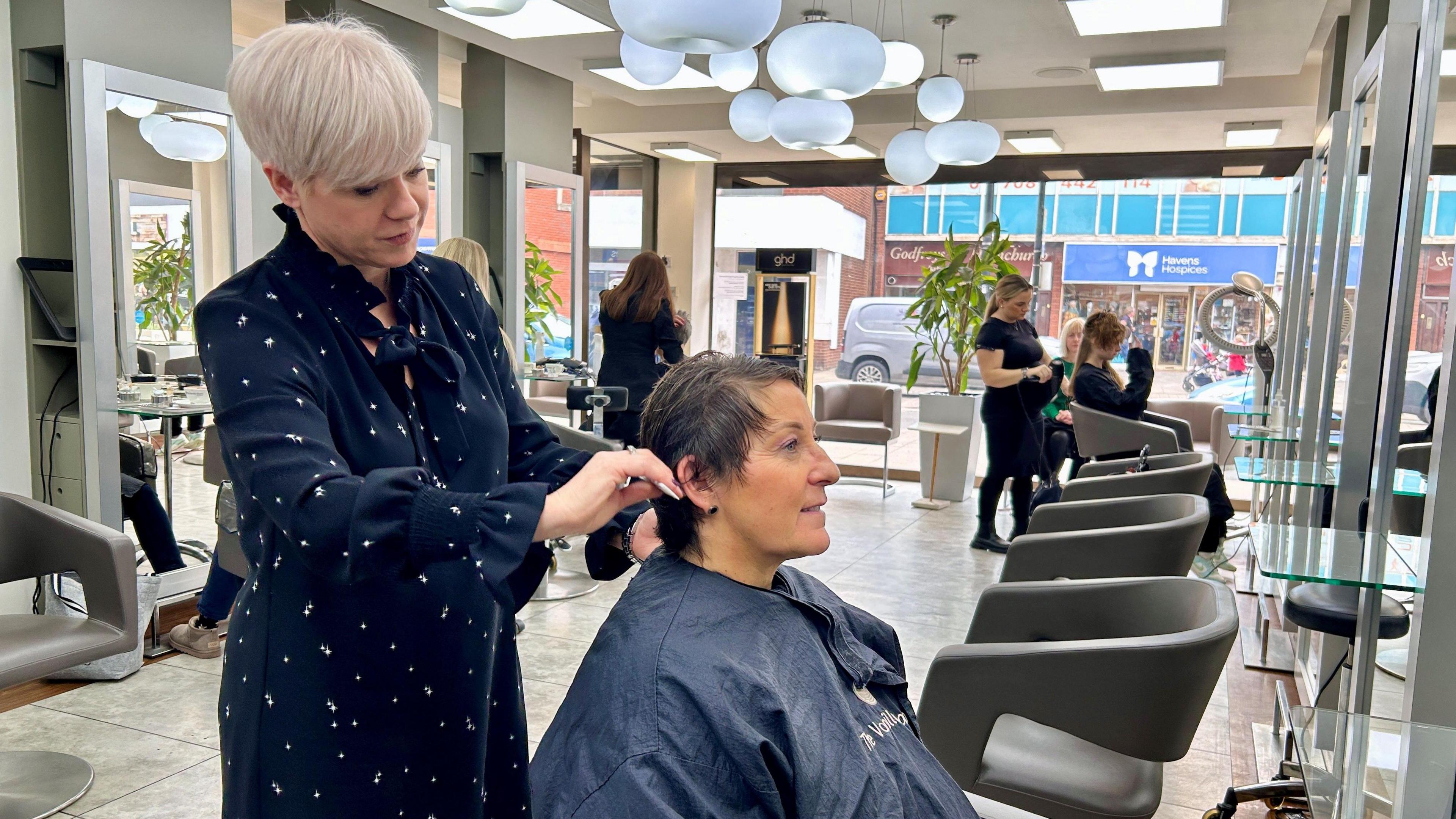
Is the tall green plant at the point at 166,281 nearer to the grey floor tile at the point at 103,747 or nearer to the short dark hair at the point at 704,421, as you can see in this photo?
the grey floor tile at the point at 103,747

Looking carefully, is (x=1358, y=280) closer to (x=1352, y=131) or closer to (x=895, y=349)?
(x=1352, y=131)

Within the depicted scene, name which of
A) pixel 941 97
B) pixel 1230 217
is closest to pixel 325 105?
pixel 941 97

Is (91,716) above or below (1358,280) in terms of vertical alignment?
Result: below

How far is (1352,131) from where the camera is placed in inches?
132

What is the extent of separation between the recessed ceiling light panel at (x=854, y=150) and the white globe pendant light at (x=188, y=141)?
4.30 meters

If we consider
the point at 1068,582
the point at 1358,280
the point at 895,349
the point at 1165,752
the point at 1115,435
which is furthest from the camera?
the point at 895,349

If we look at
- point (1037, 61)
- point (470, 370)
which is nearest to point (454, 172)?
point (1037, 61)

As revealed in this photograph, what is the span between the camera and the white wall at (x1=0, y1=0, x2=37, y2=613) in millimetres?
3504

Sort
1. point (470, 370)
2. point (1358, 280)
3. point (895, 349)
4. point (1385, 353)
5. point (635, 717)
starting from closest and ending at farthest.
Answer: point (635, 717) → point (470, 370) → point (1385, 353) → point (1358, 280) → point (895, 349)

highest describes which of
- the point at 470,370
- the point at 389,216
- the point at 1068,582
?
the point at 389,216

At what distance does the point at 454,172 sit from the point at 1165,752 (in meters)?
5.31

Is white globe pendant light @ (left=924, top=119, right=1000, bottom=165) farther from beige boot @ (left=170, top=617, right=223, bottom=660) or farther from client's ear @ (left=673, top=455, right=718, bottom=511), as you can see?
client's ear @ (left=673, top=455, right=718, bottom=511)

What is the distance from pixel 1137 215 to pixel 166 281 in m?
6.83

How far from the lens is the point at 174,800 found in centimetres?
255
